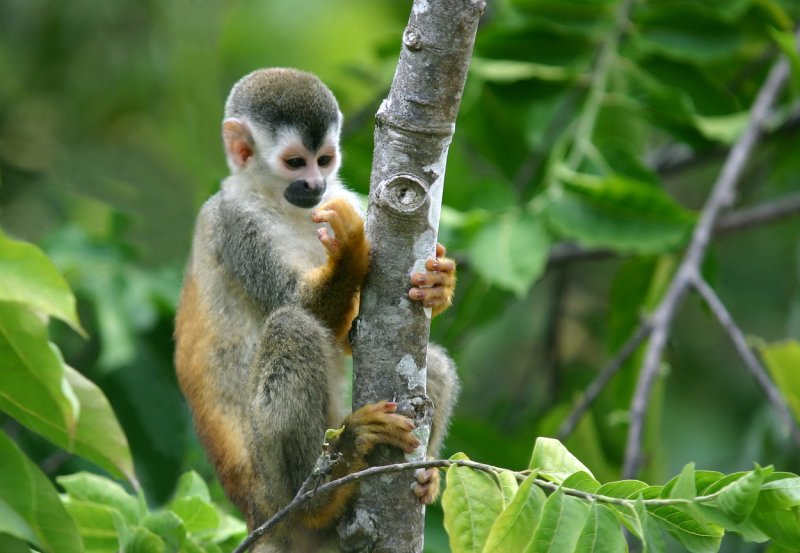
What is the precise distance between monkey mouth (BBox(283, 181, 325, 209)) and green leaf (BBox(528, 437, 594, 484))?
1.91 m

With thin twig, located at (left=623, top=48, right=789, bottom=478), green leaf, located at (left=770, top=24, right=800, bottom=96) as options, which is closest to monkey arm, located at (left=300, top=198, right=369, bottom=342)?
thin twig, located at (left=623, top=48, right=789, bottom=478)

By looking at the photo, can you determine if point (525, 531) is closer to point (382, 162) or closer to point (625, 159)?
point (382, 162)

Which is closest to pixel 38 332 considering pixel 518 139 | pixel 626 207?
pixel 626 207

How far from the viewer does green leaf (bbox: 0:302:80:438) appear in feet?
8.73

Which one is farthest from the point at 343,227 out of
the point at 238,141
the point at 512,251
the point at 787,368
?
the point at 787,368

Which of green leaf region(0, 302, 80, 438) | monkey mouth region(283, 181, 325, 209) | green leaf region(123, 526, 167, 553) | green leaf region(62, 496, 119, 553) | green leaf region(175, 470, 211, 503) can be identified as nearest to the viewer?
green leaf region(0, 302, 80, 438)

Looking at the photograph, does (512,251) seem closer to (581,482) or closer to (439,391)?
(439,391)

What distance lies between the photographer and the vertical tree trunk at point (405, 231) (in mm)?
2719

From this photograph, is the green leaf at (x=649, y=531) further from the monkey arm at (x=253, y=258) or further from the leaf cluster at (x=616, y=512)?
the monkey arm at (x=253, y=258)

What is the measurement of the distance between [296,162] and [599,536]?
93.5 inches

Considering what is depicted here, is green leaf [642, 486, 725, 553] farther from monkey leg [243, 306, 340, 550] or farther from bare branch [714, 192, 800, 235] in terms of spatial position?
bare branch [714, 192, 800, 235]

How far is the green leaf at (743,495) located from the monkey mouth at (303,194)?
A: 2339 mm

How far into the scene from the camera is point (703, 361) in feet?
27.6

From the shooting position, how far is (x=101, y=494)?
11.9ft
